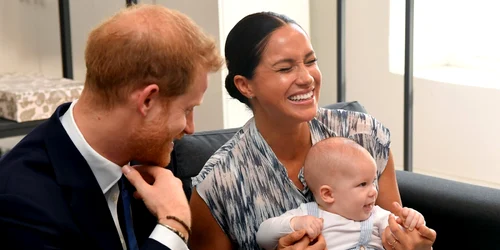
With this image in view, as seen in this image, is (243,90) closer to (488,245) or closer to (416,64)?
(488,245)

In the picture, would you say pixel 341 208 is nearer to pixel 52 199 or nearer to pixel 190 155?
pixel 190 155

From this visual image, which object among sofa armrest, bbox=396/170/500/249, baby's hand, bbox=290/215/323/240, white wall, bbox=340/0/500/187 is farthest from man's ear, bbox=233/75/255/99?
white wall, bbox=340/0/500/187

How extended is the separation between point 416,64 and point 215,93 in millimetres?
1138

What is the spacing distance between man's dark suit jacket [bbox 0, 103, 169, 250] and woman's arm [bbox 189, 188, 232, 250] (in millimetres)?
467

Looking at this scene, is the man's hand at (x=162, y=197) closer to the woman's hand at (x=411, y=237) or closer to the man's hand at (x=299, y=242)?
the man's hand at (x=299, y=242)

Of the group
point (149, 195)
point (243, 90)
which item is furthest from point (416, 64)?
point (149, 195)

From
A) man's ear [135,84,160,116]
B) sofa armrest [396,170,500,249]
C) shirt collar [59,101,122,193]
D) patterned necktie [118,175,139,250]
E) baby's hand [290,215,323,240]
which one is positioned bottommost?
sofa armrest [396,170,500,249]

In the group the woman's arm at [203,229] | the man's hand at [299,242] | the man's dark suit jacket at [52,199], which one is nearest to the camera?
the man's dark suit jacket at [52,199]

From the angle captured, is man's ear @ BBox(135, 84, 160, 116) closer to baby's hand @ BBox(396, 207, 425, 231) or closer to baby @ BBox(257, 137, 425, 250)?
baby @ BBox(257, 137, 425, 250)

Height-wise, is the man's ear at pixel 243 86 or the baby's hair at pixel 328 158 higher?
the man's ear at pixel 243 86

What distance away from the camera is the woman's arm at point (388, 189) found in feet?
6.59

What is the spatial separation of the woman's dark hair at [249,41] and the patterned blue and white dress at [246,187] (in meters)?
0.14

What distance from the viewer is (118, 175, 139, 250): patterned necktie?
1.45 metres

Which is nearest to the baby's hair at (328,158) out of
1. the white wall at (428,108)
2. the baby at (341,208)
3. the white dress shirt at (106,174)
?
the baby at (341,208)
